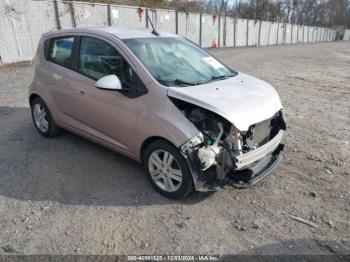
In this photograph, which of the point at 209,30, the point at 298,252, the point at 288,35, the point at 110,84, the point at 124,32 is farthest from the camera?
the point at 288,35

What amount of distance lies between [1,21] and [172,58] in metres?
11.1

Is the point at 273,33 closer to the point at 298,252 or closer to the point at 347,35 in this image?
the point at 298,252

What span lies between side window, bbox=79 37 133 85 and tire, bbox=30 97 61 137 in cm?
124

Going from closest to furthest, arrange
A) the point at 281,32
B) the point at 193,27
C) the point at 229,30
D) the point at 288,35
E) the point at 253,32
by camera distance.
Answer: the point at 193,27, the point at 229,30, the point at 253,32, the point at 281,32, the point at 288,35

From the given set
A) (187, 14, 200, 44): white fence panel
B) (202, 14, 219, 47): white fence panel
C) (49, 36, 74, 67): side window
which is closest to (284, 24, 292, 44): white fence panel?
(202, 14, 219, 47): white fence panel

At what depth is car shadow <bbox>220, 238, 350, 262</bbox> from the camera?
2762 mm

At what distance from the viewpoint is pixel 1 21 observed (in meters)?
12.3

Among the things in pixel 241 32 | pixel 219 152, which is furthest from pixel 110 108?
pixel 241 32

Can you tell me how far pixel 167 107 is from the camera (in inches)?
134

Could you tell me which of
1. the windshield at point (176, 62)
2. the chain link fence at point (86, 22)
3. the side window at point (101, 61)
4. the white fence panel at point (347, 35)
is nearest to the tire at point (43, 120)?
the side window at point (101, 61)

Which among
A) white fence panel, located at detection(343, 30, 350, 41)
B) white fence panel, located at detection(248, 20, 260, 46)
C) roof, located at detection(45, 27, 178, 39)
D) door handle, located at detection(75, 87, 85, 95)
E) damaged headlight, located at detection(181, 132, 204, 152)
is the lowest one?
white fence panel, located at detection(343, 30, 350, 41)

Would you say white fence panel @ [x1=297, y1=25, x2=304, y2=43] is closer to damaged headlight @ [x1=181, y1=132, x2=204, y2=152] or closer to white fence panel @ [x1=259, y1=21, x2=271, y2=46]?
white fence panel @ [x1=259, y1=21, x2=271, y2=46]

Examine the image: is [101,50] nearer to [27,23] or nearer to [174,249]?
[174,249]

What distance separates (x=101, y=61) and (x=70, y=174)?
4.96ft
